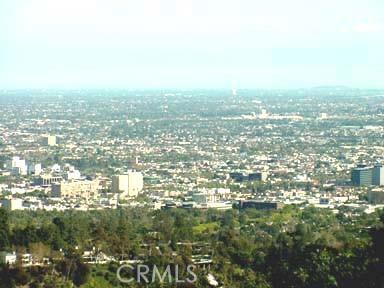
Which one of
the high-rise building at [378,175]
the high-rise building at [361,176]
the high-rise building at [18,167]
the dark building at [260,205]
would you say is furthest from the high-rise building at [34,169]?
the dark building at [260,205]

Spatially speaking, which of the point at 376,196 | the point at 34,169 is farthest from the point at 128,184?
the point at 376,196

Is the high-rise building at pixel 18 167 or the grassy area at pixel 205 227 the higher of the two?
the grassy area at pixel 205 227

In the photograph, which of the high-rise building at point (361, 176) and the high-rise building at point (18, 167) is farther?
the high-rise building at point (18, 167)

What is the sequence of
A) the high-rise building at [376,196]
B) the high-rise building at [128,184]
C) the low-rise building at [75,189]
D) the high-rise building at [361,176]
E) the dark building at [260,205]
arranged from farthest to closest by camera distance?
the high-rise building at [361,176]
the high-rise building at [128,184]
the low-rise building at [75,189]
the high-rise building at [376,196]
the dark building at [260,205]

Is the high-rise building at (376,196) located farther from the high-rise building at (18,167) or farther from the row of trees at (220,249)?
the high-rise building at (18,167)

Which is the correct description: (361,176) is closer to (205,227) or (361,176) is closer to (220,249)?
(205,227)

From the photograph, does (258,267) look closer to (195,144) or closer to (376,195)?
(376,195)

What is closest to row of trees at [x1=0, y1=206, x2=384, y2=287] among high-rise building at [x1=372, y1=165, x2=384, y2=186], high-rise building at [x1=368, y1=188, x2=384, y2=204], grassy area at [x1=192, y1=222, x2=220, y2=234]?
grassy area at [x1=192, y1=222, x2=220, y2=234]
